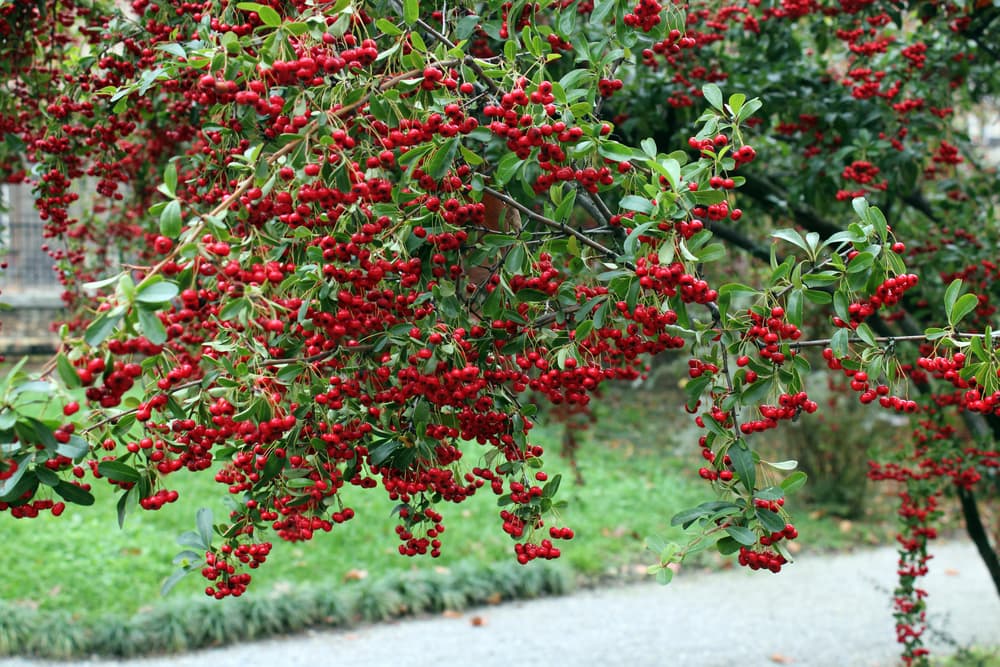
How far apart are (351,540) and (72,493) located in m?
5.47

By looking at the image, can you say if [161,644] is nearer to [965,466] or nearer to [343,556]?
[343,556]

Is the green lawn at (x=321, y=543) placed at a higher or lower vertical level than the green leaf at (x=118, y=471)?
lower

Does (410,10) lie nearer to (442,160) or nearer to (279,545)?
(442,160)

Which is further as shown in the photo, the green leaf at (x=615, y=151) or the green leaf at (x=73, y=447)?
the green leaf at (x=615, y=151)

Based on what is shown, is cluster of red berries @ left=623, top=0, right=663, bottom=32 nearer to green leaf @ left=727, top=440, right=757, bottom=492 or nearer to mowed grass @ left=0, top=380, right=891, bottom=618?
green leaf @ left=727, top=440, right=757, bottom=492

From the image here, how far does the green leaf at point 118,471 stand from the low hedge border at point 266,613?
13.6 feet

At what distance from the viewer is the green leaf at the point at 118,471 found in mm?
1700

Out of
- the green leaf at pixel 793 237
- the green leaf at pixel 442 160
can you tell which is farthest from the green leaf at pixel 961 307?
the green leaf at pixel 442 160

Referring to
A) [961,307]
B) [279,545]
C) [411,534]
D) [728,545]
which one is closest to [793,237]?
[961,307]

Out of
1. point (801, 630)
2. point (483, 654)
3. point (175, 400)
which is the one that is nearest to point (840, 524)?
point (801, 630)

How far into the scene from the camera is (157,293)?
1353 millimetres

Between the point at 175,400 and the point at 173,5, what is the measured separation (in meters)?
1.43

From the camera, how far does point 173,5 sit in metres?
2.61

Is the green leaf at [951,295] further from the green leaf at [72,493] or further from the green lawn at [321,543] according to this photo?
the green lawn at [321,543]
